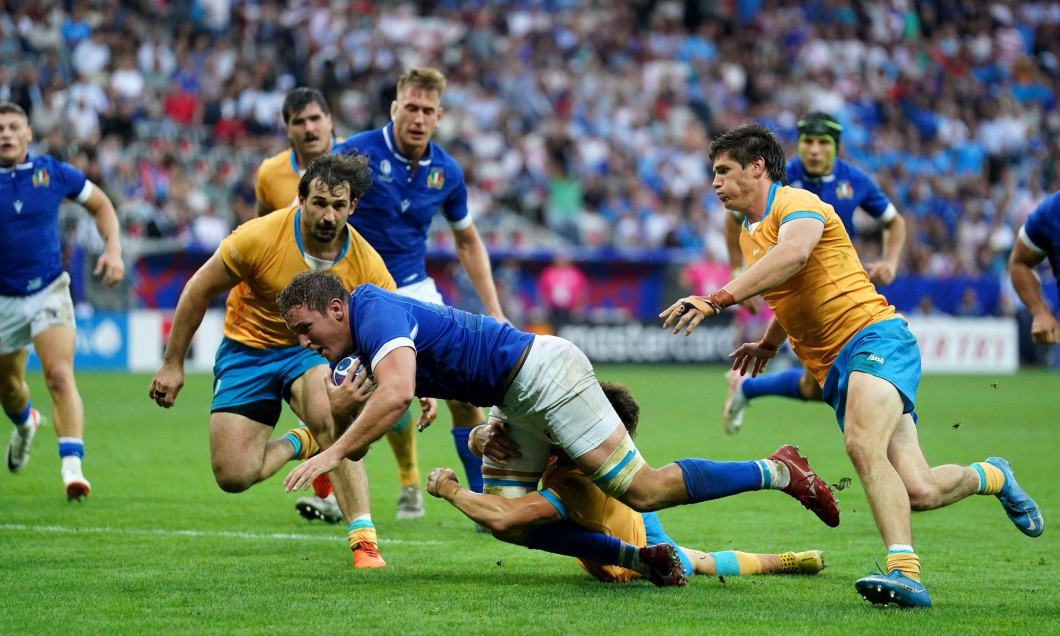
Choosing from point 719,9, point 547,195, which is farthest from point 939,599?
point 719,9

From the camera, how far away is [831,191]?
31.2 feet

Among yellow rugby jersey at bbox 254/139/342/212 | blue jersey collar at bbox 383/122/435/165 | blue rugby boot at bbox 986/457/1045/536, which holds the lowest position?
blue rugby boot at bbox 986/457/1045/536

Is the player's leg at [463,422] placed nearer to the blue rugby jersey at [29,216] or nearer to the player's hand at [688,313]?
the player's hand at [688,313]

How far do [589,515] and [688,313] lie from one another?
1153 mm

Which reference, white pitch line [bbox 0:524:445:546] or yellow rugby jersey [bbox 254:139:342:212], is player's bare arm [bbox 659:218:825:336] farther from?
yellow rugby jersey [bbox 254:139:342:212]

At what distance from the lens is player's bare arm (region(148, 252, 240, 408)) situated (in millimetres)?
6629

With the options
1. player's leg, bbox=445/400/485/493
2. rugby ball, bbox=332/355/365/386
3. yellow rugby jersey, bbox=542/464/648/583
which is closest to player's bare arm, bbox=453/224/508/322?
player's leg, bbox=445/400/485/493

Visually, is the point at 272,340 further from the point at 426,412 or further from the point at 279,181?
the point at 279,181

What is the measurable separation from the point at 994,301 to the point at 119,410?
1815cm

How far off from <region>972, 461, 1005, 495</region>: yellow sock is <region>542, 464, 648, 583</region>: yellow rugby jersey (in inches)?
66.6

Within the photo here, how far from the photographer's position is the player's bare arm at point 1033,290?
24.2 ft

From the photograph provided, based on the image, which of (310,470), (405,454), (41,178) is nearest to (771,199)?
(310,470)

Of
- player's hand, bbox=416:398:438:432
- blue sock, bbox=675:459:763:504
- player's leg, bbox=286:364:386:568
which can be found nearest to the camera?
blue sock, bbox=675:459:763:504

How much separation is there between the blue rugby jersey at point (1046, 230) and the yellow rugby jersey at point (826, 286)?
5.40 feet
